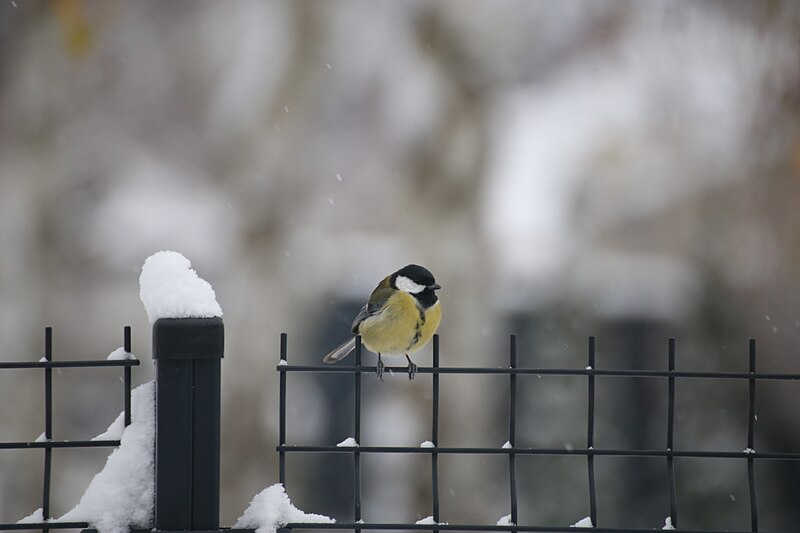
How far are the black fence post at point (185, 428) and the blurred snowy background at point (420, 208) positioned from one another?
3019mm

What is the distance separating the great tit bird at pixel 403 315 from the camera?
7.11ft

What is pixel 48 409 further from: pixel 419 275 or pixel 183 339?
pixel 419 275

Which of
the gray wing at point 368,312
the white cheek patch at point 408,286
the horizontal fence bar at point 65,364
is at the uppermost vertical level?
the white cheek patch at point 408,286

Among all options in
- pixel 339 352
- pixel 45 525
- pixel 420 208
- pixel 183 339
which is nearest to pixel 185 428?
pixel 183 339

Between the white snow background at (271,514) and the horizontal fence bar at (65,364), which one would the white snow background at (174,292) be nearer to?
the horizontal fence bar at (65,364)

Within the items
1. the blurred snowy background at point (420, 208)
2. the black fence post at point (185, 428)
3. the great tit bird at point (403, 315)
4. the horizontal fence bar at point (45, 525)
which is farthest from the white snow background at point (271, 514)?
the blurred snowy background at point (420, 208)

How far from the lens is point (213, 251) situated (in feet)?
14.4

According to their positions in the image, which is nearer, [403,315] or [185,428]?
[185,428]

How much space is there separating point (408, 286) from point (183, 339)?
1076 millimetres

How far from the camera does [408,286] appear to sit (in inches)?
87.1

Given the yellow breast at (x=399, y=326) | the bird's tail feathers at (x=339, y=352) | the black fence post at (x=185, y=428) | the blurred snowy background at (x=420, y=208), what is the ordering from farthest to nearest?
the blurred snowy background at (x=420, y=208), the yellow breast at (x=399, y=326), the bird's tail feathers at (x=339, y=352), the black fence post at (x=185, y=428)

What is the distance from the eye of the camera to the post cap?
46.6 inches

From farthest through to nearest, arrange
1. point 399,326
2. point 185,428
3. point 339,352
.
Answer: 1. point 399,326
2. point 339,352
3. point 185,428

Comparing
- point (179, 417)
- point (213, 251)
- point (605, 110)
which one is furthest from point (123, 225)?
point (179, 417)
